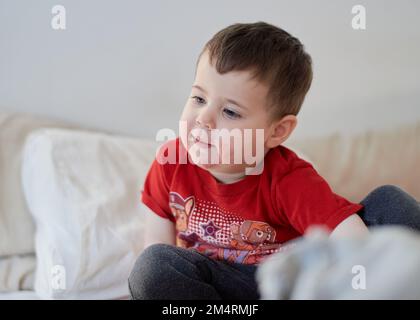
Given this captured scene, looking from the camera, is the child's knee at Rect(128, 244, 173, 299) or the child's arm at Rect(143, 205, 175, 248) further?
the child's arm at Rect(143, 205, 175, 248)

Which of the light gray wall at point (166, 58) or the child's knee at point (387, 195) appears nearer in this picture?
the child's knee at point (387, 195)

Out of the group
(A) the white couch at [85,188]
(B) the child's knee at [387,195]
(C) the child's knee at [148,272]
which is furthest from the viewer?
(A) the white couch at [85,188]

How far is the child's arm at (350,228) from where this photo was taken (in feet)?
2.29

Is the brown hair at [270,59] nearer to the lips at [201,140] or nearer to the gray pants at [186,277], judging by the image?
the lips at [201,140]

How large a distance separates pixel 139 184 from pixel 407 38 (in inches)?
23.7

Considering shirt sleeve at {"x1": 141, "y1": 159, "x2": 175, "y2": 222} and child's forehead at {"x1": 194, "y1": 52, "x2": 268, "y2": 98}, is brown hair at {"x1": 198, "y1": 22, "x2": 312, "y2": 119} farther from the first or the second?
shirt sleeve at {"x1": 141, "y1": 159, "x2": 175, "y2": 222}

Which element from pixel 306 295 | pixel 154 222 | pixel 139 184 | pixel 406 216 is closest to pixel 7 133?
pixel 139 184

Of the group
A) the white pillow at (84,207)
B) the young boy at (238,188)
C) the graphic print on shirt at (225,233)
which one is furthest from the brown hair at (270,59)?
the white pillow at (84,207)

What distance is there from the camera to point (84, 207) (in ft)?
3.02

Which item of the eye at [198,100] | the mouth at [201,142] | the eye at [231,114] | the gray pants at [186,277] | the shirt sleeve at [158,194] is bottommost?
the gray pants at [186,277]

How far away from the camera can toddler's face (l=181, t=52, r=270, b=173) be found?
71cm

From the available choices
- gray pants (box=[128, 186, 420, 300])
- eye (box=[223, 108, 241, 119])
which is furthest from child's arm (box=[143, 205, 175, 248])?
eye (box=[223, 108, 241, 119])

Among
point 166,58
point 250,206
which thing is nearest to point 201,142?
point 250,206

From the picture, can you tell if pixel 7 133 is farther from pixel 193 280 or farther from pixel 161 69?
pixel 193 280
